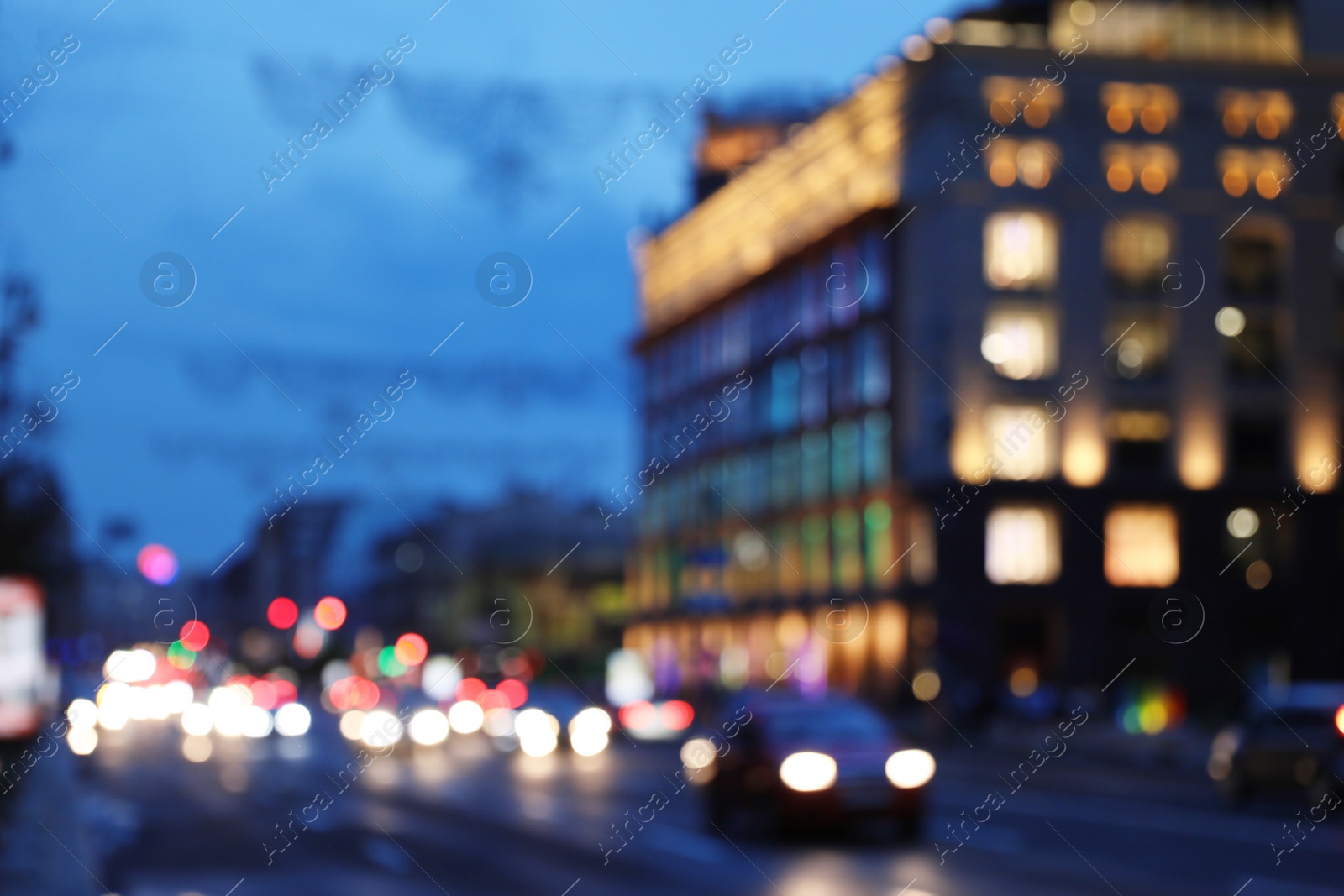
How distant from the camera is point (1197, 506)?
210 feet

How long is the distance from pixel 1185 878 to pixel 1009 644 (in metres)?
48.8

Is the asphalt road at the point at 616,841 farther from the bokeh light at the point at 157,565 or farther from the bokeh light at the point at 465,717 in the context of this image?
the bokeh light at the point at 465,717

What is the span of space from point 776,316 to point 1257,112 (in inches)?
792

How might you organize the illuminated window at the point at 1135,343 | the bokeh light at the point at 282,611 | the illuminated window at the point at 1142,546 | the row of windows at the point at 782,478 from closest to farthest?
the bokeh light at the point at 282,611
the illuminated window at the point at 1142,546
the illuminated window at the point at 1135,343
the row of windows at the point at 782,478

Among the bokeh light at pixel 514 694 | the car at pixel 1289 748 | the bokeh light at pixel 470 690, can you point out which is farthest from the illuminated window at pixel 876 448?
the car at pixel 1289 748

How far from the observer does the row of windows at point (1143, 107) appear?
6303 centimetres

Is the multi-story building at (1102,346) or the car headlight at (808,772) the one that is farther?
the multi-story building at (1102,346)

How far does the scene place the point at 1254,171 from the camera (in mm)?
65000

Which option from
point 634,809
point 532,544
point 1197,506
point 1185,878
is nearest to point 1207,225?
point 1197,506

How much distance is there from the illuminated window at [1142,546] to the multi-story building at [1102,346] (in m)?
0.08

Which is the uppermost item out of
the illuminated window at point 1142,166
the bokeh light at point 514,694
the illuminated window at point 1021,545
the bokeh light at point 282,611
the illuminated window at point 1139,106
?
the illuminated window at point 1139,106

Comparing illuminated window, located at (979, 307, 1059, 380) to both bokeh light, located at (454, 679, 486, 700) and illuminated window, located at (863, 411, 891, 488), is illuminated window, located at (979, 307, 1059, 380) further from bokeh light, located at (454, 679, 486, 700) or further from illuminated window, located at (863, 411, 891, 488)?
bokeh light, located at (454, 679, 486, 700)

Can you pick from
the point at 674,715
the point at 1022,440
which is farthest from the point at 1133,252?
the point at 674,715

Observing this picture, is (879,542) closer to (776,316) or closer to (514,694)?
(776,316)
